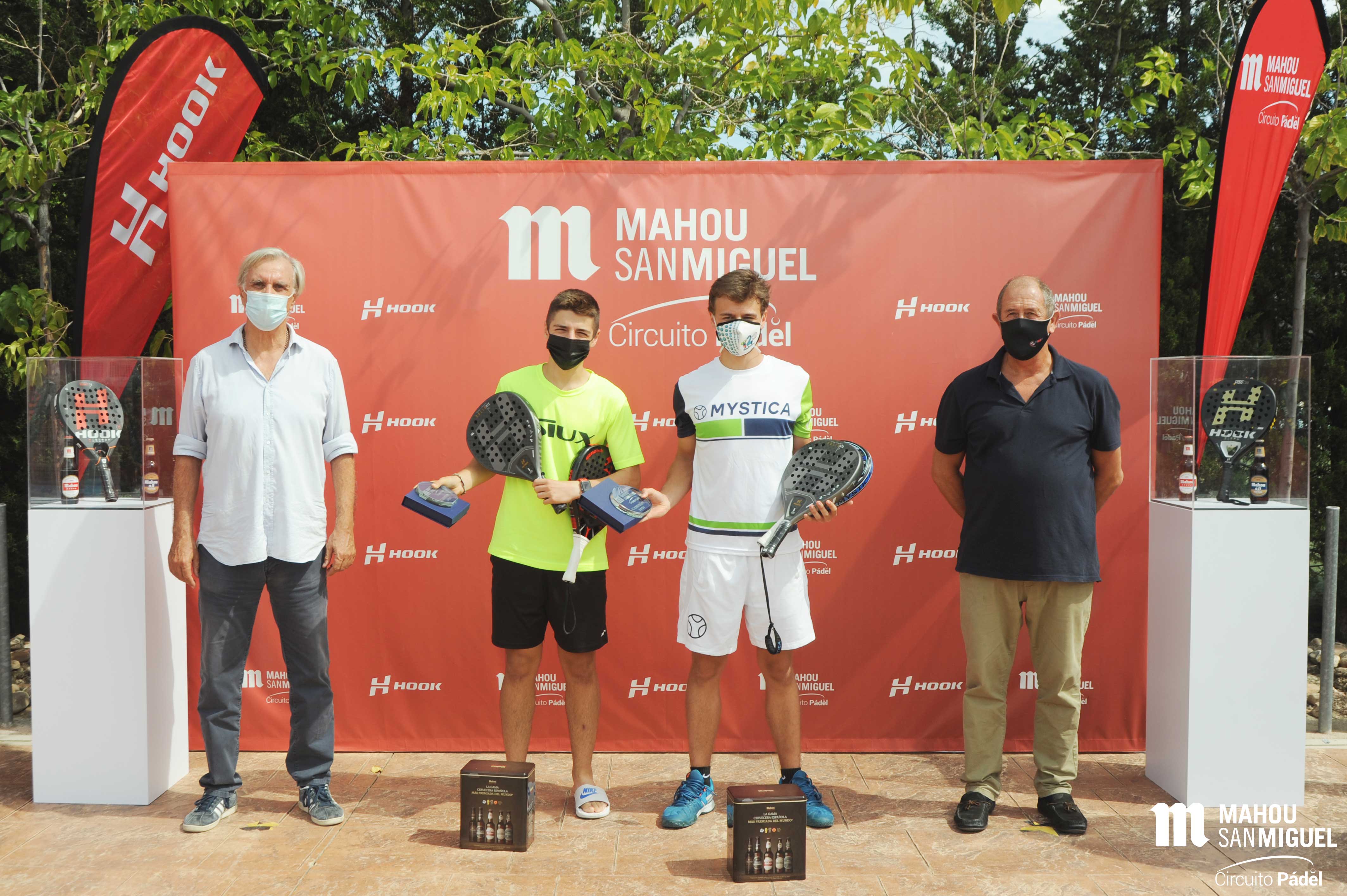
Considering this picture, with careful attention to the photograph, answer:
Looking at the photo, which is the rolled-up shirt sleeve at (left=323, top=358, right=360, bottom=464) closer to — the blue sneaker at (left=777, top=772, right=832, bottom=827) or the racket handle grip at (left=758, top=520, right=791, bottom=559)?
the racket handle grip at (left=758, top=520, right=791, bottom=559)

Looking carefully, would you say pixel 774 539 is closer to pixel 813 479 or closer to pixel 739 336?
pixel 813 479

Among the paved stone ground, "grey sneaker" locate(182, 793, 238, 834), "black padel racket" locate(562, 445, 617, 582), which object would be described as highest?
"black padel racket" locate(562, 445, 617, 582)

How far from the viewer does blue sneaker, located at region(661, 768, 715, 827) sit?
3.38 metres

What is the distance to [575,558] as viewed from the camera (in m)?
3.29

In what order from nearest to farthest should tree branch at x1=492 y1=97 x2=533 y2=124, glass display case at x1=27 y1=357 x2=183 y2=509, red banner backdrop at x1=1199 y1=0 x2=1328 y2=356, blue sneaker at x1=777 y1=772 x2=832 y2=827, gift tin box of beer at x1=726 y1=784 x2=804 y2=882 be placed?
gift tin box of beer at x1=726 y1=784 x2=804 y2=882, blue sneaker at x1=777 y1=772 x2=832 y2=827, glass display case at x1=27 y1=357 x2=183 y2=509, red banner backdrop at x1=1199 y1=0 x2=1328 y2=356, tree branch at x1=492 y1=97 x2=533 y2=124

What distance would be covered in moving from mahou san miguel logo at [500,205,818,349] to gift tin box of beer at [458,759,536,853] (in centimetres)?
180

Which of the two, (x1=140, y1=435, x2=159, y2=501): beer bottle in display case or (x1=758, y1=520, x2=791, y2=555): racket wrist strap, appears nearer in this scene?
(x1=758, y1=520, x2=791, y2=555): racket wrist strap

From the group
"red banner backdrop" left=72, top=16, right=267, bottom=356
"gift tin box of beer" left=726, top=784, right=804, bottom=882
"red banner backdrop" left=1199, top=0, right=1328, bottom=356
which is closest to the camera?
"gift tin box of beer" left=726, top=784, right=804, bottom=882

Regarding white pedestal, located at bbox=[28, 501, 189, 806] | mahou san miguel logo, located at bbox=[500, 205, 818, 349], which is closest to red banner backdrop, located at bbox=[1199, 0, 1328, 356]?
mahou san miguel logo, located at bbox=[500, 205, 818, 349]

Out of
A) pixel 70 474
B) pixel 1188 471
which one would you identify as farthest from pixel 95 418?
pixel 1188 471

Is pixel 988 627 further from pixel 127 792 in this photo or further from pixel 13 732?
pixel 13 732

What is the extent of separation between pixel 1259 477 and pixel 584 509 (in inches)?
94.5

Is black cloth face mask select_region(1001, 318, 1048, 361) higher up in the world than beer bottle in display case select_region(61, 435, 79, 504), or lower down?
higher up

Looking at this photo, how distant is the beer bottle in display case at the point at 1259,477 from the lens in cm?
355
